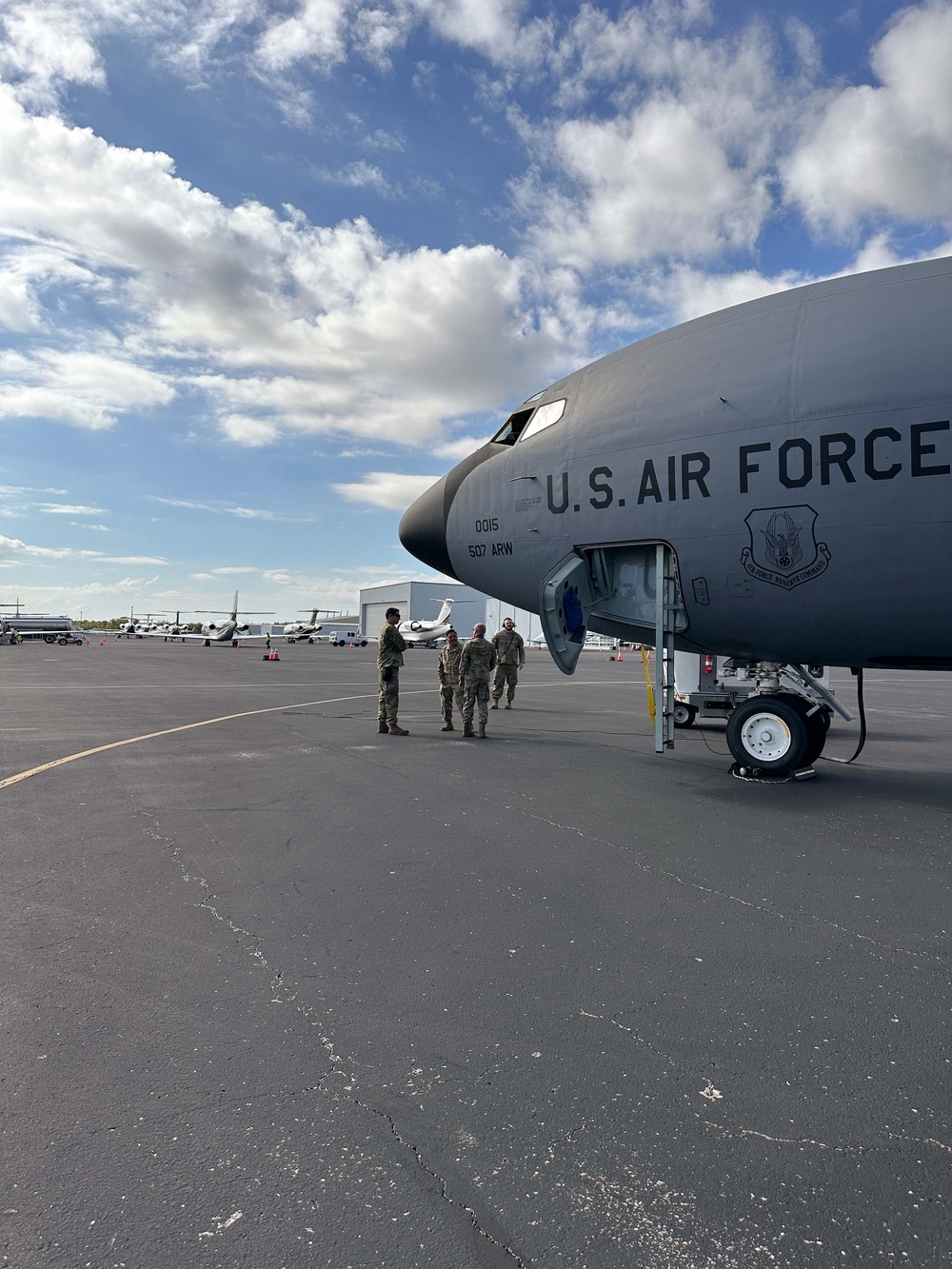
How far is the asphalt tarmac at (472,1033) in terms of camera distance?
2.17 meters

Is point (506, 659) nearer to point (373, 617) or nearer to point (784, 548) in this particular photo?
point (784, 548)

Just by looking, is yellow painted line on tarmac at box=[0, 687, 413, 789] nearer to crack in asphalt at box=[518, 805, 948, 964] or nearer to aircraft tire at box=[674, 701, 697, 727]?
crack in asphalt at box=[518, 805, 948, 964]

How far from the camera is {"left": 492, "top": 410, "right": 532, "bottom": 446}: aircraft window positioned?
9.54 metres

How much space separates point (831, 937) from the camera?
420 cm

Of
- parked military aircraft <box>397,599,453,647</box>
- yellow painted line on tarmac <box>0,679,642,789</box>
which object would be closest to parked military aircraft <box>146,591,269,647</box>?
parked military aircraft <box>397,599,453,647</box>

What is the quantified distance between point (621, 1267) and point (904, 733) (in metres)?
13.5

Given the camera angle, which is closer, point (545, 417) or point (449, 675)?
point (545, 417)

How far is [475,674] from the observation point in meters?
12.6

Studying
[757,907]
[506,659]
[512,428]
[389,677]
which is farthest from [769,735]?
[506,659]

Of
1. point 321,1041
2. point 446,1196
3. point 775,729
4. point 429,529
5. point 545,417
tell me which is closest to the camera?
point 446,1196

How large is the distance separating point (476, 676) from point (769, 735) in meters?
5.15

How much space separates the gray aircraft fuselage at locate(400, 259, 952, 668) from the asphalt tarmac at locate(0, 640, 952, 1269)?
1962 mm

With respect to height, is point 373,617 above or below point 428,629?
above

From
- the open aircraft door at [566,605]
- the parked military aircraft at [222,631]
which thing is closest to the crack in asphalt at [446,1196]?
the open aircraft door at [566,605]
